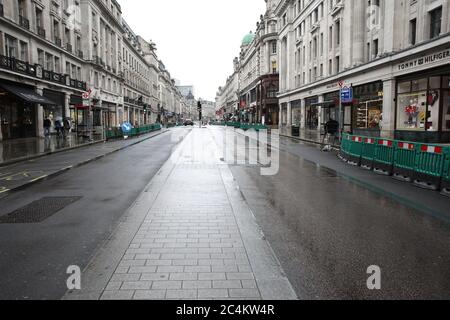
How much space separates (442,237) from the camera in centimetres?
586

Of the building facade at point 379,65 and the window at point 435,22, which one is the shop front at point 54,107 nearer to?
the building facade at point 379,65

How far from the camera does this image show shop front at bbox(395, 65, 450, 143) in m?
22.2

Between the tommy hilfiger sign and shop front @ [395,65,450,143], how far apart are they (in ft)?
2.10

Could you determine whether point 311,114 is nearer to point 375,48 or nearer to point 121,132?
point 375,48

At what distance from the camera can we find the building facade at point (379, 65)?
74.3ft

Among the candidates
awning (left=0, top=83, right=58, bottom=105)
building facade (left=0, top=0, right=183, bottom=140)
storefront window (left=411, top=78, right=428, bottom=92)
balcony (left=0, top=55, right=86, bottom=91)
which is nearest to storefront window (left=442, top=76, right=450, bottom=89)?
storefront window (left=411, top=78, right=428, bottom=92)

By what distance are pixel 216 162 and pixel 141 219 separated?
9126 mm

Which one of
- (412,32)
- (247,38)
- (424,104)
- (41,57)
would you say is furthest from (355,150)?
(247,38)

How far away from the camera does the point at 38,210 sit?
7.59 m

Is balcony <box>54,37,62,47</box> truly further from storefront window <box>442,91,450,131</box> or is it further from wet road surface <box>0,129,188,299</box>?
storefront window <box>442,91,450,131</box>

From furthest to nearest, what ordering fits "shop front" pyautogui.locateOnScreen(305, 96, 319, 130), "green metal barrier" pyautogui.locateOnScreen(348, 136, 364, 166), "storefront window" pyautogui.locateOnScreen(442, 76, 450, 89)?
"shop front" pyautogui.locateOnScreen(305, 96, 319, 130) → "storefront window" pyautogui.locateOnScreen(442, 76, 450, 89) → "green metal barrier" pyautogui.locateOnScreen(348, 136, 364, 166)

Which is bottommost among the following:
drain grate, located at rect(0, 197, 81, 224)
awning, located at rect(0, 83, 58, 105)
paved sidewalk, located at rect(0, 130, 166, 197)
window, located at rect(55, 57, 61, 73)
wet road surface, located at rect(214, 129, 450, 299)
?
wet road surface, located at rect(214, 129, 450, 299)

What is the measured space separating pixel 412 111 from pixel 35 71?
28.7 m

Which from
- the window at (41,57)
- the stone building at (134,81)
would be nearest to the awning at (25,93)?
the window at (41,57)
